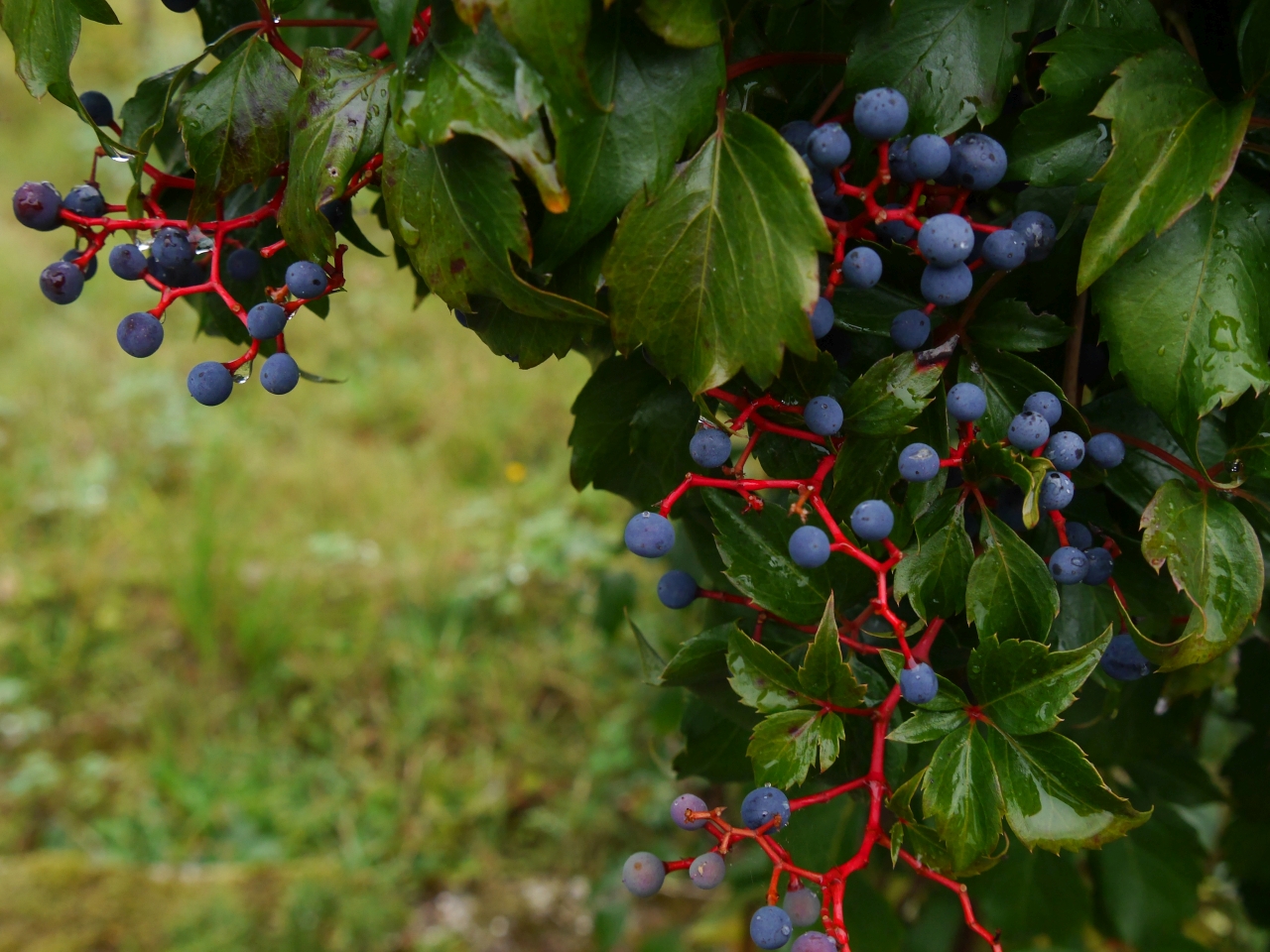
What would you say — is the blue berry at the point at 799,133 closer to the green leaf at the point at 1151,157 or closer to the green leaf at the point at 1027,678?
the green leaf at the point at 1151,157

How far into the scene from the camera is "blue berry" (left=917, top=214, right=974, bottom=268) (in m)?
0.62

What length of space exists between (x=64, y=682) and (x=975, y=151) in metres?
2.76

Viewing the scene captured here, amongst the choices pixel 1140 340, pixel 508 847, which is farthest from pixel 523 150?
pixel 508 847

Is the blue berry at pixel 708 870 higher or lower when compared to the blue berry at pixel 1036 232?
lower

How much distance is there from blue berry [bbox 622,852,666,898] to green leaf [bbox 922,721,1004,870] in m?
0.19

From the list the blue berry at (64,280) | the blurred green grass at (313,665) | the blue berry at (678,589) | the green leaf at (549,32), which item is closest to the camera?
the green leaf at (549,32)

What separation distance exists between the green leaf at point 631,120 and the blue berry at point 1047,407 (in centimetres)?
26

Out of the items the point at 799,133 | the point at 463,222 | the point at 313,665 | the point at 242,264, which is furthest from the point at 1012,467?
the point at 313,665

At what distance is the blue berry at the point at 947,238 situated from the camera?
0.62 metres

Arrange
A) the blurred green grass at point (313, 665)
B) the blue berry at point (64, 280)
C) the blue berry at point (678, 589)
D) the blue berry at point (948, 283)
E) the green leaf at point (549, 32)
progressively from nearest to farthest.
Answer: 1. the green leaf at point (549, 32)
2. the blue berry at point (948, 283)
3. the blue berry at point (64, 280)
4. the blue berry at point (678, 589)
5. the blurred green grass at point (313, 665)

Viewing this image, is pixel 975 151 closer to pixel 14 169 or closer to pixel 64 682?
pixel 64 682

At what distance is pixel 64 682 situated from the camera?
2.74m

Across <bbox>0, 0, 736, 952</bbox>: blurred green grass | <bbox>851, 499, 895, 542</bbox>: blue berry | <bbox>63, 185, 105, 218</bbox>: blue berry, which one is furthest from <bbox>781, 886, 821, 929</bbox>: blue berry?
<bbox>0, 0, 736, 952</bbox>: blurred green grass

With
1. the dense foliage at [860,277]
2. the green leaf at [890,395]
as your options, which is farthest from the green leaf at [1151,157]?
the green leaf at [890,395]
